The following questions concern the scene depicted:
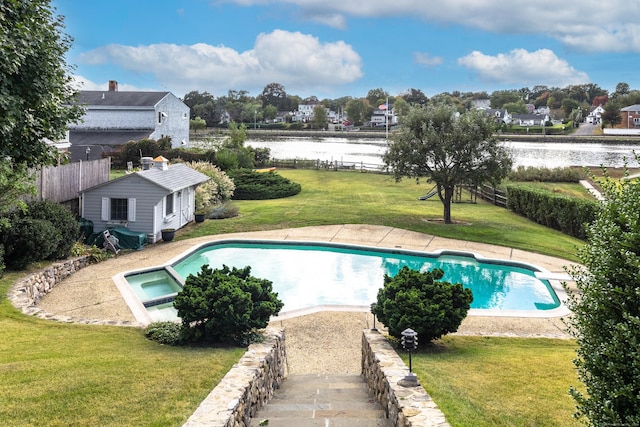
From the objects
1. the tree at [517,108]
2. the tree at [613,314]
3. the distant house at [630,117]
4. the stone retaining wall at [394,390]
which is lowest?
the stone retaining wall at [394,390]

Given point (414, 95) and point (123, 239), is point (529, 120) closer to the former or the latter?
point (414, 95)

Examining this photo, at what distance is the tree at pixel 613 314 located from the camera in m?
3.70

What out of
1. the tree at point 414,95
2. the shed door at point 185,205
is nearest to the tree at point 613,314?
the shed door at point 185,205

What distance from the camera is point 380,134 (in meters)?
114

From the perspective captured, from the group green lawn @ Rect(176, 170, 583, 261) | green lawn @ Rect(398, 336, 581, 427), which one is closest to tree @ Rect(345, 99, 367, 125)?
green lawn @ Rect(176, 170, 583, 261)

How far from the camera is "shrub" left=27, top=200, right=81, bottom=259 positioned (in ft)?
53.3

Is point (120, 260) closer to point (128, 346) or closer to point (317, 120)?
point (128, 346)

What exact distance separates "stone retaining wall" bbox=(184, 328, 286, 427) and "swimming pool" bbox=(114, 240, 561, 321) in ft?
15.8

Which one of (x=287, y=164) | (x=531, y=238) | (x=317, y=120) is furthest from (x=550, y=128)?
(x=531, y=238)

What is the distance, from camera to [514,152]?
5159cm

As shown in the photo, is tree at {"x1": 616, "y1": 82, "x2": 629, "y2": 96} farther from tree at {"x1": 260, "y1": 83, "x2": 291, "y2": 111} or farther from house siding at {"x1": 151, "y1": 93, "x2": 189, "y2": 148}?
house siding at {"x1": 151, "y1": 93, "x2": 189, "y2": 148}

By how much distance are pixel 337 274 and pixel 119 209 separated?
8.75 m

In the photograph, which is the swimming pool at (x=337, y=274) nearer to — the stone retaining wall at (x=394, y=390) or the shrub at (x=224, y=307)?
the shrub at (x=224, y=307)

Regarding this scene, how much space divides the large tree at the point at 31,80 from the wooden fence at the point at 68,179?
8574mm
